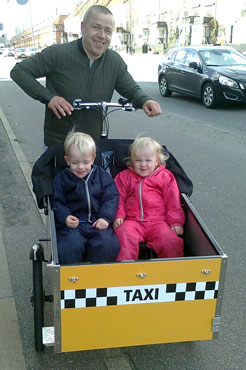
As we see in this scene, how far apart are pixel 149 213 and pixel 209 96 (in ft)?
29.2

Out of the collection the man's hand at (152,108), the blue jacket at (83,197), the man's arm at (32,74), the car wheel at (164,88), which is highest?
the man's arm at (32,74)

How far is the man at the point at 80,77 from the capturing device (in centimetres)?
306

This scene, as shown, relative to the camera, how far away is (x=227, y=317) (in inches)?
117

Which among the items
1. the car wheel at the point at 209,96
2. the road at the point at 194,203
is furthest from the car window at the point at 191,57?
the road at the point at 194,203

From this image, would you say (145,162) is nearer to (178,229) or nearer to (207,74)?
(178,229)

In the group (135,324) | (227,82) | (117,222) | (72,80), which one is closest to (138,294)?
(135,324)

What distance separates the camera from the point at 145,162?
3010mm

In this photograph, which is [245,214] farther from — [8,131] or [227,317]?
[8,131]

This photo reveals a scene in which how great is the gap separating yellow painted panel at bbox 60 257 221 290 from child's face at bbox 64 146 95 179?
0.92m

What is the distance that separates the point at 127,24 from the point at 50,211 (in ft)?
199

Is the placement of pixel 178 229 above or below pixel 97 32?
below

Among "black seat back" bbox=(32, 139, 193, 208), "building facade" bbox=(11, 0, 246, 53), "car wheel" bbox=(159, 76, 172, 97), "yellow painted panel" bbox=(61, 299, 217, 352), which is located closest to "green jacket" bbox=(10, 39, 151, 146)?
"black seat back" bbox=(32, 139, 193, 208)

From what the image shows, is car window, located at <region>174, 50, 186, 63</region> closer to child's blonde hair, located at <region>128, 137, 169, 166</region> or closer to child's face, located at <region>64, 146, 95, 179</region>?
child's blonde hair, located at <region>128, 137, 169, 166</region>

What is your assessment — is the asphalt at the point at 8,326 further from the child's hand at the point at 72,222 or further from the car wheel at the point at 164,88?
the car wheel at the point at 164,88
